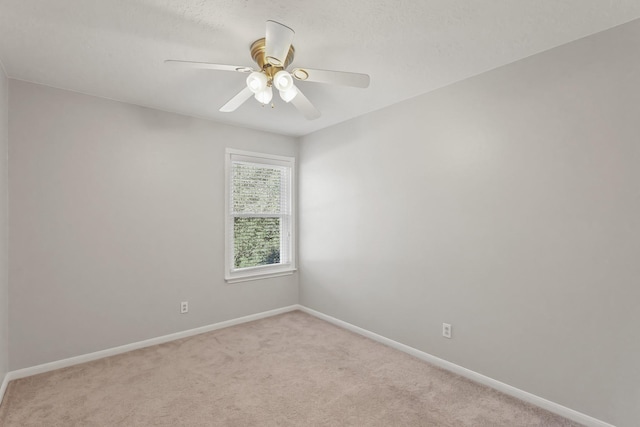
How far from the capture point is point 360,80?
179 cm

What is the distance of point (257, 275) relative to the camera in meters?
3.94

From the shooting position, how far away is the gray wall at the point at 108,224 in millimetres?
2562

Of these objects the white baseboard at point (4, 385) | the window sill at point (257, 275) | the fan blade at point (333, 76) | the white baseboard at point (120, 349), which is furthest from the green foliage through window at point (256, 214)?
the fan blade at point (333, 76)

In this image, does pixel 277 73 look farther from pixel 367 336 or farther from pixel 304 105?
pixel 367 336

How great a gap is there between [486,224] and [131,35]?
9.13ft

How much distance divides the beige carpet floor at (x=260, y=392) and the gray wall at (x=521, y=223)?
33 cm

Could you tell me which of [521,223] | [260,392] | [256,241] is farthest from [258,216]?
[521,223]

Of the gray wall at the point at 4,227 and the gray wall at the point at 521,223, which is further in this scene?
the gray wall at the point at 4,227

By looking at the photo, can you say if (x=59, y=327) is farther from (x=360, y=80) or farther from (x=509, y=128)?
(x=509, y=128)

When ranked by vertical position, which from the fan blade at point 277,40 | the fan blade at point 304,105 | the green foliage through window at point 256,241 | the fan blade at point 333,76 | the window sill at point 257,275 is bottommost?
the window sill at point 257,275

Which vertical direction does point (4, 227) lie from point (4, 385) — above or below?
above

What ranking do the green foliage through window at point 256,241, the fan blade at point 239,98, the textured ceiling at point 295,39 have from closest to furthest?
the textured ceiling at point 295,39, the fan blade at point 239,98, the green foliage through window at point 256,241

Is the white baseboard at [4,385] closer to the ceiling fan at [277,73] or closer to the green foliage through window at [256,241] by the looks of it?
the green foliage through window at [256,241]

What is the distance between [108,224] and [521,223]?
3509 mm
